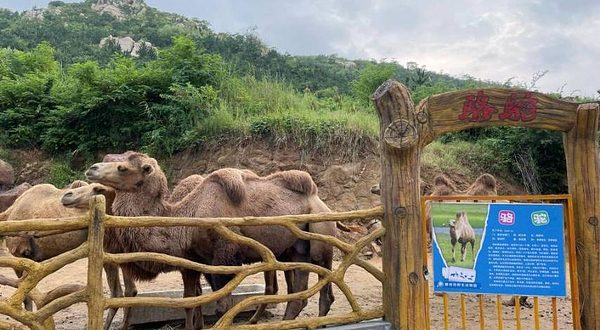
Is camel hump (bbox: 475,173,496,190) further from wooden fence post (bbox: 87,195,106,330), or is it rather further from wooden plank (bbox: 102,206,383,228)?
wooden fence post (bbox: 87,195,106,330)

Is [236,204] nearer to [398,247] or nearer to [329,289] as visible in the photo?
[329,289]

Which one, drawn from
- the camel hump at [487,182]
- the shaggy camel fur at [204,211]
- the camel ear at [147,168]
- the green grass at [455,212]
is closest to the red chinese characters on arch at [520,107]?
A: the green grass at [455,212]

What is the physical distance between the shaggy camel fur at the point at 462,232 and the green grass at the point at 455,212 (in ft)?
0.11

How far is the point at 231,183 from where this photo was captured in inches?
217

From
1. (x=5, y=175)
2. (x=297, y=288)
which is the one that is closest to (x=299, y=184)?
(x=297, y=288)

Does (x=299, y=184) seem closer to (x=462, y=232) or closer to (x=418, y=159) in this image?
(x=418, y=159)

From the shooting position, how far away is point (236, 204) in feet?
18.2

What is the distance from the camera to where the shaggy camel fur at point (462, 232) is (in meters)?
3.97

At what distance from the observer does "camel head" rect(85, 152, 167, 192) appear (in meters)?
4.92

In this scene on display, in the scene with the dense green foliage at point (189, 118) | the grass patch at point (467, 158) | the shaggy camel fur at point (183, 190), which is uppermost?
the dense green foliage at point (189, 118)

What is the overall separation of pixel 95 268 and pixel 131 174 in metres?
1.90

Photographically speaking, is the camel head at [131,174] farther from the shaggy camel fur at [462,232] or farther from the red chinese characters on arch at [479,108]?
the red chinese characters on arch at [479,108]

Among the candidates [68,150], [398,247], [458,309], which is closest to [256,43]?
[68,150]

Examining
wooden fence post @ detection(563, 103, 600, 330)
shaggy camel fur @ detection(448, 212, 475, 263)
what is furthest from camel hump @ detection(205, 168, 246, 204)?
wooden fence post @ detection(563, 103, 600, 330)
